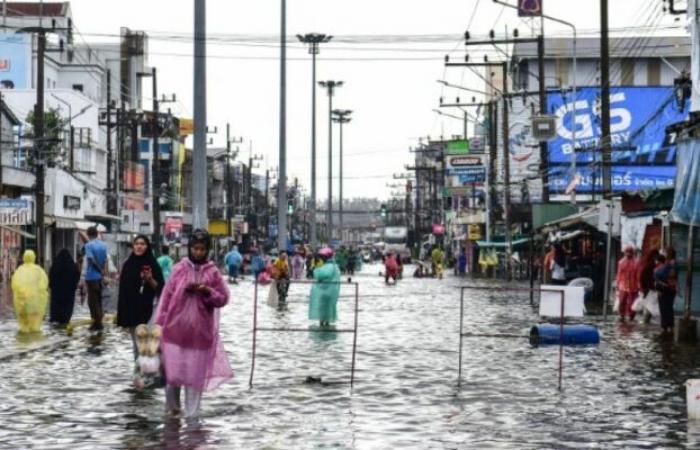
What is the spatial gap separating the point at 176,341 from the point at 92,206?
2497 inches

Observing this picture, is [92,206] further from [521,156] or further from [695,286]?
[695,286]

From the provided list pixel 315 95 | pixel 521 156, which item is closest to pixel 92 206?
pixel 315 95

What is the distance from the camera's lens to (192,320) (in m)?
11.6

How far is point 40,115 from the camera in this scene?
46.6 metres

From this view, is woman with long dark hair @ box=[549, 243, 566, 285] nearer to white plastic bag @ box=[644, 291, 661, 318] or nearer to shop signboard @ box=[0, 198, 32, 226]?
white plastic bag @ box=[644, 291, 661, 318]

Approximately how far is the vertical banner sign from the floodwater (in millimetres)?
29975

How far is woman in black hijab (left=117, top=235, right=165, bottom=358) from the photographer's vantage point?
48.5 feet

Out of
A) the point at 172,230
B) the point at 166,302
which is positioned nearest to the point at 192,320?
the point at 166,302

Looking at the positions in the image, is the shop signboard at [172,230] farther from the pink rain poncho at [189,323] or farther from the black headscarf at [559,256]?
the pink rain poncho at [189,323]

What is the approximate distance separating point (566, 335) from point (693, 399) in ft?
30.0

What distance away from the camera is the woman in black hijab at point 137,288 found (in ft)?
48.5

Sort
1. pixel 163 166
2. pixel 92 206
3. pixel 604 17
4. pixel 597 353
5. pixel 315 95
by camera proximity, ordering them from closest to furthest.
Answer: pixel 597 353, pixel 604 17, pixel 315 95, pixel 92 206, pixel 163 166

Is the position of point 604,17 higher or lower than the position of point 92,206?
higher

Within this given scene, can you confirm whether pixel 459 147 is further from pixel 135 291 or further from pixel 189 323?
pixel 189 323
